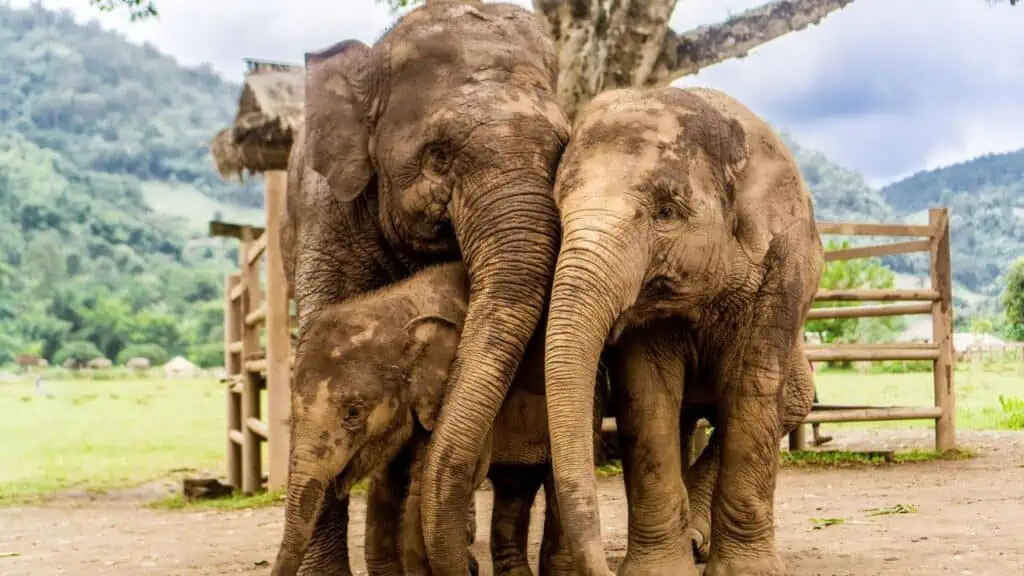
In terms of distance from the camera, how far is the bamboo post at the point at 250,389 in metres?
10.9

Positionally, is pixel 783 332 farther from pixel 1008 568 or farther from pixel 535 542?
pixel 535 542

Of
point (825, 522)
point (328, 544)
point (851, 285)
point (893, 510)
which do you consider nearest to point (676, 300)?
point (328, 544)

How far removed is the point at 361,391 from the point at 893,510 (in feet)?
14.4

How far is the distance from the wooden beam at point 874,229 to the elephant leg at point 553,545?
6683mm

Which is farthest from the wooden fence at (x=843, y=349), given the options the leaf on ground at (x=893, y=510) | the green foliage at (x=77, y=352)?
the green foliage at (x=77, y=352)

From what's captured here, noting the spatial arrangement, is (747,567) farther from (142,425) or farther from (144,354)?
(144,354)

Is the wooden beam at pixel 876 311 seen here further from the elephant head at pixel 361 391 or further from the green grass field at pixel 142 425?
the elephant head at pixel 361 391

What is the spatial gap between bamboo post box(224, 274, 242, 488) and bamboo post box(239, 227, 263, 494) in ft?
2.37

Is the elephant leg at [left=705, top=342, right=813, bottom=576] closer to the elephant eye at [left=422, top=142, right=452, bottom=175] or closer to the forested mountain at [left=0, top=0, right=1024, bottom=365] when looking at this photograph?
the elephant eye at [left=422, top=142, right=452, bottom=175]

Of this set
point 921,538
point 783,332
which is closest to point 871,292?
point 921,538

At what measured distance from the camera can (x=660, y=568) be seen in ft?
14.8

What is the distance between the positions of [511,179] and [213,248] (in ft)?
354

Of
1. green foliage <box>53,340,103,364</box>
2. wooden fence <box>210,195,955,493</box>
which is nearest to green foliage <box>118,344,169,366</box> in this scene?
green foliage <box>53,340,103,364</box>

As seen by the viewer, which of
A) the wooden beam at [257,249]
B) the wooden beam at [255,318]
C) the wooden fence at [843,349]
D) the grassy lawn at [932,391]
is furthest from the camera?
the grassy lawn at [932,391]
